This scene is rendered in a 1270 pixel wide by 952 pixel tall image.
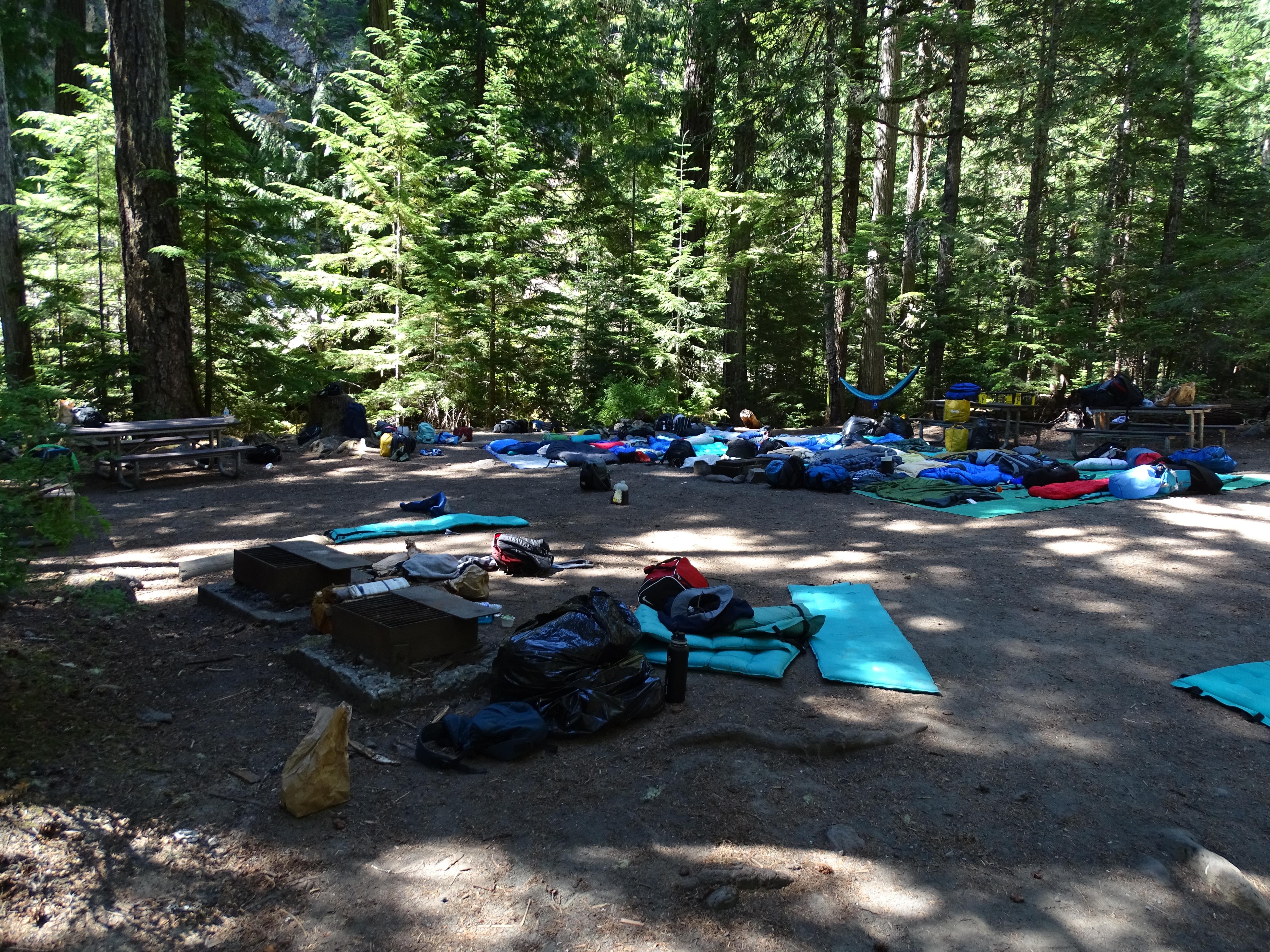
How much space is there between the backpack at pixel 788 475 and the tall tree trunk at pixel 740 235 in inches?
264

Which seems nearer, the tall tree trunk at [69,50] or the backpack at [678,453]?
the backpack at [678,453]

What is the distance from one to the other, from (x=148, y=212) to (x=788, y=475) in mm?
8527

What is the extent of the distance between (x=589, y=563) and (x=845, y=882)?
3727 mm

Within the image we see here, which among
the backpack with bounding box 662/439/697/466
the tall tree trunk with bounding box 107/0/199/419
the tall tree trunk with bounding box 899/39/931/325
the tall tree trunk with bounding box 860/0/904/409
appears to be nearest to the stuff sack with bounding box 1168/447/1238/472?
the backpack with bounding box 662/439/697/466

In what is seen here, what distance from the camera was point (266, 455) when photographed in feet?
35.1

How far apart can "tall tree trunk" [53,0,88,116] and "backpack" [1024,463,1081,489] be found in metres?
15.0

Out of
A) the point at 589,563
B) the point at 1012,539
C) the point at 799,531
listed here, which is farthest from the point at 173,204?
the point at 1012,539

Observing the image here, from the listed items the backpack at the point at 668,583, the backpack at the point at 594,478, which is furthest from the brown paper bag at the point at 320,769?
the backpack at the point at 594,478

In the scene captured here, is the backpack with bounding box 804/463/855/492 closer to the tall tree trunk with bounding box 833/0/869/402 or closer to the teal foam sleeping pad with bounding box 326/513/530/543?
the teal foam sleeping pad with bounding box 326/513/530/543

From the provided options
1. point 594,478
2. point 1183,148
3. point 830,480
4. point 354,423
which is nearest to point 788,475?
point 830,480

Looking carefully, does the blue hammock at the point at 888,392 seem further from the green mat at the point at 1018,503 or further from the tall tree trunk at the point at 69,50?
the tall tree trunk at the point at 69,50

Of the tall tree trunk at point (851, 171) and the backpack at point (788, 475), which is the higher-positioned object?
the tall tree trunk at point (851, 171)

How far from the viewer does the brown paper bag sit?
9.06 feet

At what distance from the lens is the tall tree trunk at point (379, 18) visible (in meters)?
16.1
